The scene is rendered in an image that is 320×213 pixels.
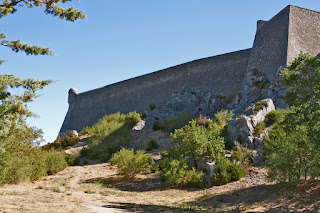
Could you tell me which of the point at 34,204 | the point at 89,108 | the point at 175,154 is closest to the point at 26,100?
the point at 34,204

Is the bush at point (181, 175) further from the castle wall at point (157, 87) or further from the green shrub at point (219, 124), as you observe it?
the castle wall at point (157, 87)

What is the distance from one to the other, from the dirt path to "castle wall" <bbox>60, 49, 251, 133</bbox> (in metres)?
12.8

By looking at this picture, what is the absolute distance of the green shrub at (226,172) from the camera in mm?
12750

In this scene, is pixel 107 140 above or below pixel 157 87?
below

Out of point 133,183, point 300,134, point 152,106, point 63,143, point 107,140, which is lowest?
point 133,183

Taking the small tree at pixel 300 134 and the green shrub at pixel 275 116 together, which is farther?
the green shrub at pixel 275 116

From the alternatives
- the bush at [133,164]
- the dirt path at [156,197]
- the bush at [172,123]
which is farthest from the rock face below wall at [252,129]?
the bush at [172,123]

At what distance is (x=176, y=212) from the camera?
8.45 metres

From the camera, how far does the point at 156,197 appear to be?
455 inches

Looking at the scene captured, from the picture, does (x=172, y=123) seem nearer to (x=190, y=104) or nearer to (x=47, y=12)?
(x=190, y=104)

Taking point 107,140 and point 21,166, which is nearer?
point 21,166

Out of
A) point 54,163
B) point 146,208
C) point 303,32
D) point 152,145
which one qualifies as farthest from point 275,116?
point 54,163

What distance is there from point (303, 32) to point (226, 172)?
14.1m

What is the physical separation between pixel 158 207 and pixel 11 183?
25.4ft
